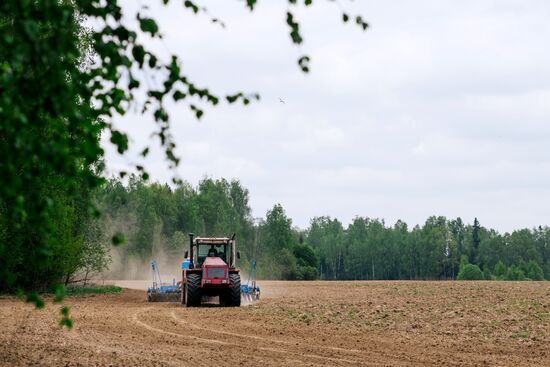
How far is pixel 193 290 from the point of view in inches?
1103

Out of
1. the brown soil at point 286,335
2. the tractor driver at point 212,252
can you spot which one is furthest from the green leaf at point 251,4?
the tractor driver at point 212,252

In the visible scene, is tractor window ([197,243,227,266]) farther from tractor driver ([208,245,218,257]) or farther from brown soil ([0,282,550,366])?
brown soil ([0,282,550,366])

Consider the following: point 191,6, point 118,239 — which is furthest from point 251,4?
point 118,239

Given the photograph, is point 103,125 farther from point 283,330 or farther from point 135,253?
point 135,253

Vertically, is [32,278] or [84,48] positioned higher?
[84,48]

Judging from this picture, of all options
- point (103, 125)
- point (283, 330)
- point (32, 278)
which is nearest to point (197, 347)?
point (283, 330)

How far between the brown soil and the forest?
41.4 m

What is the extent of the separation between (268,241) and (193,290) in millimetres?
75677

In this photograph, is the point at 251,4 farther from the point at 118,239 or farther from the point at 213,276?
the point at 213,276

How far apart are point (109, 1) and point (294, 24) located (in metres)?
1.52

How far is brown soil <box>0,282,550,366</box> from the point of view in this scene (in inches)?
563

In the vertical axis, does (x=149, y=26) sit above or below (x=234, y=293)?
above

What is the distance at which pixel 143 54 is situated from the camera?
6020 millimetres

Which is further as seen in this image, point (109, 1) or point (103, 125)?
point (103, 125)
